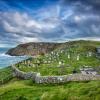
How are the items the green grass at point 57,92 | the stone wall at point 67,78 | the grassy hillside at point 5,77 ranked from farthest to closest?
the grassy hillside at point 5,77
the stone wall at point 67,78
the green grass at point 57,92

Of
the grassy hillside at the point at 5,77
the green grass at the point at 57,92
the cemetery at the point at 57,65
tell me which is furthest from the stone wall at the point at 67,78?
the grassy hillside at the point at 5,77

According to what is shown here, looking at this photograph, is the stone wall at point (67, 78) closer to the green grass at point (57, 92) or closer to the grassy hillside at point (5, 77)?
the green grass at point (57, 92)

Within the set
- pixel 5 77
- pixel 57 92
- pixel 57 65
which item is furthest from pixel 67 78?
pixel 5 77

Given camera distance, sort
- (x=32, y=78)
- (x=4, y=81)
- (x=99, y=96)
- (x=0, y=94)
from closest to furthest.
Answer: (x=99, y=96), (x=0, y=94), (x=32, y=78), (x=4, y=81)

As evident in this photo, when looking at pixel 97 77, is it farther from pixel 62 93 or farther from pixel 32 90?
pixel 62 93

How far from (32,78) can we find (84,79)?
1933 cm

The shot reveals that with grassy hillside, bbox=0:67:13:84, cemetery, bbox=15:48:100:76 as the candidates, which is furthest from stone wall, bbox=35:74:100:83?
grassy hillside, bbox=0:67:13:84

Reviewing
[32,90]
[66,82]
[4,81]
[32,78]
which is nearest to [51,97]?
[32,90]

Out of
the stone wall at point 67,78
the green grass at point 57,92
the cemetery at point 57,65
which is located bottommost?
the green grass at point 57,92

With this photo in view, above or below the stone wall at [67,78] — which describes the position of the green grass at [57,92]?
below

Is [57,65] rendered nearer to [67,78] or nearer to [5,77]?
[5,77]

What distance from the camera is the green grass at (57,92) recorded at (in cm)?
4419

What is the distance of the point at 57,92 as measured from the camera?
49.0m

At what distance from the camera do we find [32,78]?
297 ft
